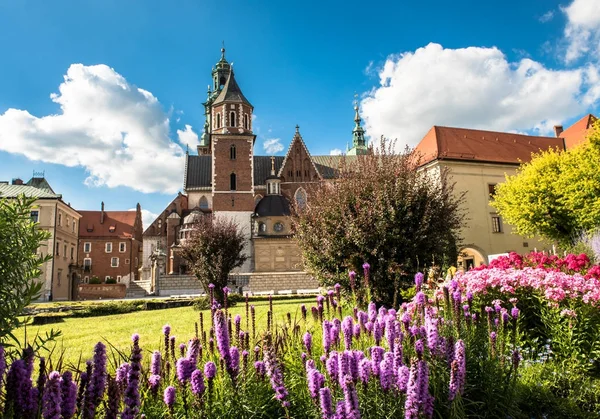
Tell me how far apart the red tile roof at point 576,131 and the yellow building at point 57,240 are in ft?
162

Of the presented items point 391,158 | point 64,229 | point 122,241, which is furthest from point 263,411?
point 122,241

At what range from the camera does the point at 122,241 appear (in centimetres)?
6138

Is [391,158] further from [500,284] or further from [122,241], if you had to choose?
[122,241]

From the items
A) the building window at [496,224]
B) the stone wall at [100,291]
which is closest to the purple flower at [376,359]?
the building window at [496,224]

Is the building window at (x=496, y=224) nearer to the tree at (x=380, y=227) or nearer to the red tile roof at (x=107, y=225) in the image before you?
the tree at (x=380, y=227)

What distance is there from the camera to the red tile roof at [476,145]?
3691 cm

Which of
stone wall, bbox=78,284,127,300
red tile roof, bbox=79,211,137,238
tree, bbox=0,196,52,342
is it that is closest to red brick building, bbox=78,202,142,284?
red tile roof, bbox=79,211,137,238

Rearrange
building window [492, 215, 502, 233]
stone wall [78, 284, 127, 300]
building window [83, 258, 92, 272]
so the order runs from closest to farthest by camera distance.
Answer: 1. building window [492, 215, 502, 233]
2. stone wall [78, 284, 127, 300]
3. building window [83, 258, 92, 272]

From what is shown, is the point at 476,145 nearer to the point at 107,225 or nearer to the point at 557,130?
the point at 557,130

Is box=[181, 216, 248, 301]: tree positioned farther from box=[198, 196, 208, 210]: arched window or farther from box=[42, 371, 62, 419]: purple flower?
box=[198, 196, 208, 210]: arched window

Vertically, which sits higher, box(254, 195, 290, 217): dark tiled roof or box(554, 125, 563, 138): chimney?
box(554, 125, 563, 138): chimney

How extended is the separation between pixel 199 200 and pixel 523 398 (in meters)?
59.0

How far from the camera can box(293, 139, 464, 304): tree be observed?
10.3 m

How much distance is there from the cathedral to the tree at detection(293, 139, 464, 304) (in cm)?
3765
